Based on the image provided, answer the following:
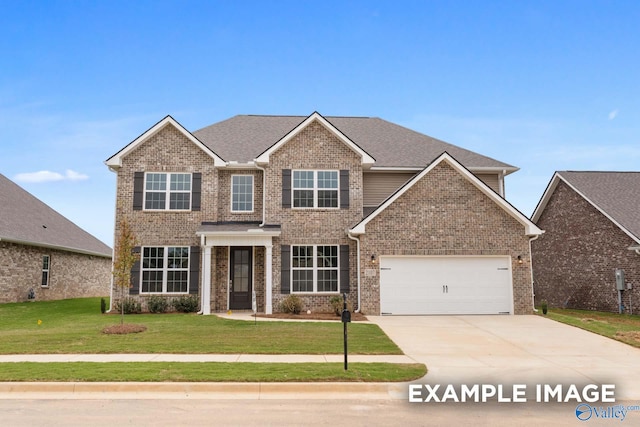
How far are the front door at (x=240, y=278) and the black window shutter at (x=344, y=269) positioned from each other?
362cm

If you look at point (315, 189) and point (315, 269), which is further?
point (315, 189)

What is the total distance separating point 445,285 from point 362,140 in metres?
8.12

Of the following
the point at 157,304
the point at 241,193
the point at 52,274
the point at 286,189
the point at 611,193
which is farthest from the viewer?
the point at 52,274

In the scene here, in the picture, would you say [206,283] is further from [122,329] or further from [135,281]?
[122,329]

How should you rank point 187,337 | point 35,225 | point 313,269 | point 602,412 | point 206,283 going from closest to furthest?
point 602,412, point 187,337, point 206,283, point 313,269, point 35,225

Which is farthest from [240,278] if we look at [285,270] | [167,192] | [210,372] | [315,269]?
[210,372]

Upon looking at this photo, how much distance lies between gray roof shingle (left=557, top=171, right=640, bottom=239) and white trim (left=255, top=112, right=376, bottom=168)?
36.5 ft

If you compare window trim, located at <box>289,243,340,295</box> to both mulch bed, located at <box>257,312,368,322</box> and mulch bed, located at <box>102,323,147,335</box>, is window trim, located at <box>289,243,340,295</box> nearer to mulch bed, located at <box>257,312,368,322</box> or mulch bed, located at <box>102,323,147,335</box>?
mulch bed, located at <box>257,312,368,322</box>

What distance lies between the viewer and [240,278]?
19.5 meters

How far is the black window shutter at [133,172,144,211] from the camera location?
19.3 metres

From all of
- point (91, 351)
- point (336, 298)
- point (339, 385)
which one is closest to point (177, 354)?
point (91, 351)

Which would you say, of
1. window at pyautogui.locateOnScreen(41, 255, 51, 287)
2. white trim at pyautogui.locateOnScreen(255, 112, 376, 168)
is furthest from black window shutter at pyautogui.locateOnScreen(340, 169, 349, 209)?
window at pyautogui.locateOnScreen(41, 255, 51, 287)

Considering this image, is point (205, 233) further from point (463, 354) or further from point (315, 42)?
point (463, 354)

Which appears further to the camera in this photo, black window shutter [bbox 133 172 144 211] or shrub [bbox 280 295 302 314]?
black window shutter [bbox 133 172 144 211]
